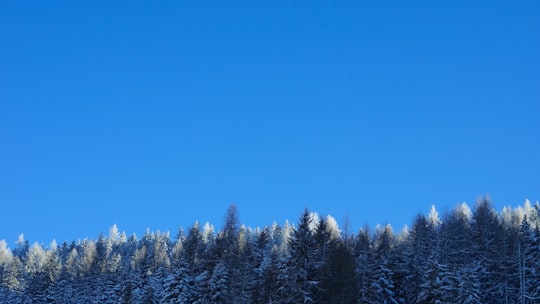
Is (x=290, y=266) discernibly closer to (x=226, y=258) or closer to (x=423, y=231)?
(x=226, y=258)

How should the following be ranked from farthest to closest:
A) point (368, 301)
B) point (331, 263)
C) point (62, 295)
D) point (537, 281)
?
1. point (62, 295)
2. point (537, 281)
3. point (368, 301)
4. point (331, 263)

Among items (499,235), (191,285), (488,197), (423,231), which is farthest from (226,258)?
(488,197)

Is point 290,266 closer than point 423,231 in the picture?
Yes

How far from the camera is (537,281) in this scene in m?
66.0

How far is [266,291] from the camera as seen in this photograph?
63750 millimetres

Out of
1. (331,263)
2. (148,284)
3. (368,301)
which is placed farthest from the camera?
(148,284)

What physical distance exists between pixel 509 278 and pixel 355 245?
20.1 metres

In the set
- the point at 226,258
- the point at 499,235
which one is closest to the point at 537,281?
the point at 499,235

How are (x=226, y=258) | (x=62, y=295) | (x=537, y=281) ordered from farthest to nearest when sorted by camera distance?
(x=62, y=295)
(x=226, y=258)
(x=537, y=281)

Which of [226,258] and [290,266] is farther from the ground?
[226,258]

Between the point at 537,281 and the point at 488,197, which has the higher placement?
the point at 488,197

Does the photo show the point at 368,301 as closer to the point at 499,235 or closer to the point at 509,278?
the point at 509,278

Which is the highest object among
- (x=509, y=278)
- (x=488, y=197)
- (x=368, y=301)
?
(x=488, y=197)

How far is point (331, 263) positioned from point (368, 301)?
30.2 ft
